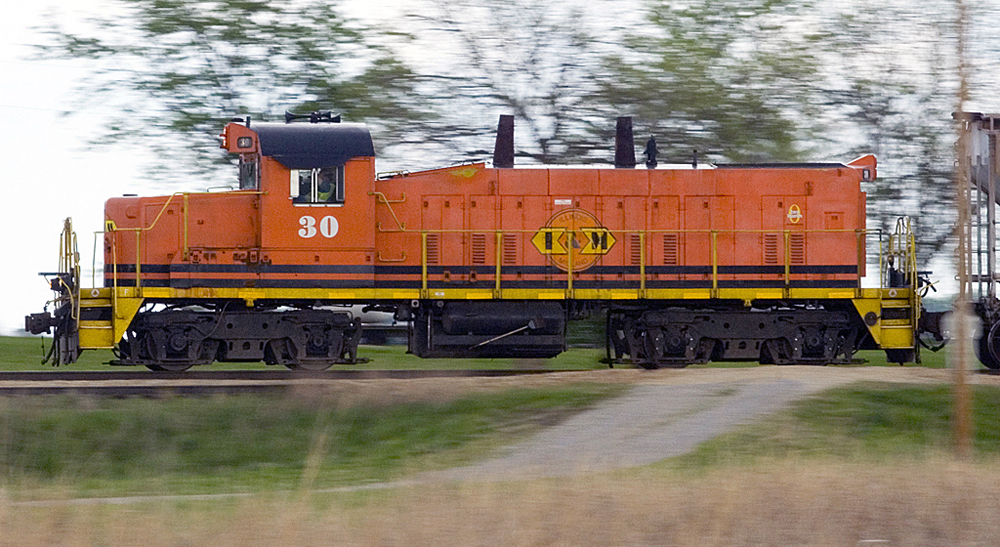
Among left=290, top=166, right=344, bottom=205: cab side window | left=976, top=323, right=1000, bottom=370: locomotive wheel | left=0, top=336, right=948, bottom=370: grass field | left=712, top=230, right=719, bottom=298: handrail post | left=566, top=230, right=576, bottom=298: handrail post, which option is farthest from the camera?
left=0, top=336, right=948, bottom=370: grass field

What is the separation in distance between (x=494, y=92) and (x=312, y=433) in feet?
32.4

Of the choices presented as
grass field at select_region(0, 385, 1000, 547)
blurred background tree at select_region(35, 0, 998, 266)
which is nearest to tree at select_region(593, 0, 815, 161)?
blurred background tree at select_region(35, 0, 998, 266)

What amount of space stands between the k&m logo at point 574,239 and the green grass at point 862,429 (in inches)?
180

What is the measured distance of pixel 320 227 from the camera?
1551 cm

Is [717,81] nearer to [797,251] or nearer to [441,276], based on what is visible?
[797,251]

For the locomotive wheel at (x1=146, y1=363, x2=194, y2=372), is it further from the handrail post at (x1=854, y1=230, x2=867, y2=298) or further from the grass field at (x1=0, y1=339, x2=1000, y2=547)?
the handrail post at (x1=854, y1=230, x2=867, y2=298)

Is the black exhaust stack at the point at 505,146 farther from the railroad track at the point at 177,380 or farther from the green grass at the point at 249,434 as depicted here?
the green grass at the point at 249,434

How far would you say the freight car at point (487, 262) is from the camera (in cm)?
1538

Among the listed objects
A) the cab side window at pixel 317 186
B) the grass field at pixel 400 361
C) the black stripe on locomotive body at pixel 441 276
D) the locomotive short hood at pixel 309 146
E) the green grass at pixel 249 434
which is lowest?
the green grass at pixel 249 434

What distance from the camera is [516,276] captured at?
16172 millimetres

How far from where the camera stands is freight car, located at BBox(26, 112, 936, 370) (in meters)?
15.4

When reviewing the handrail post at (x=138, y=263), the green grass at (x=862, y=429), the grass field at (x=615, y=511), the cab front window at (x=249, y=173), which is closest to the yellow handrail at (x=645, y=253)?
the cab front window at (x=249, y=173)

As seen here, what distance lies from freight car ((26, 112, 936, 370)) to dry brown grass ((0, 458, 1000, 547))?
23.0ft

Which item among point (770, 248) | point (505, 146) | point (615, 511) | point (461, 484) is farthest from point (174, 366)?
point (615, 511)
